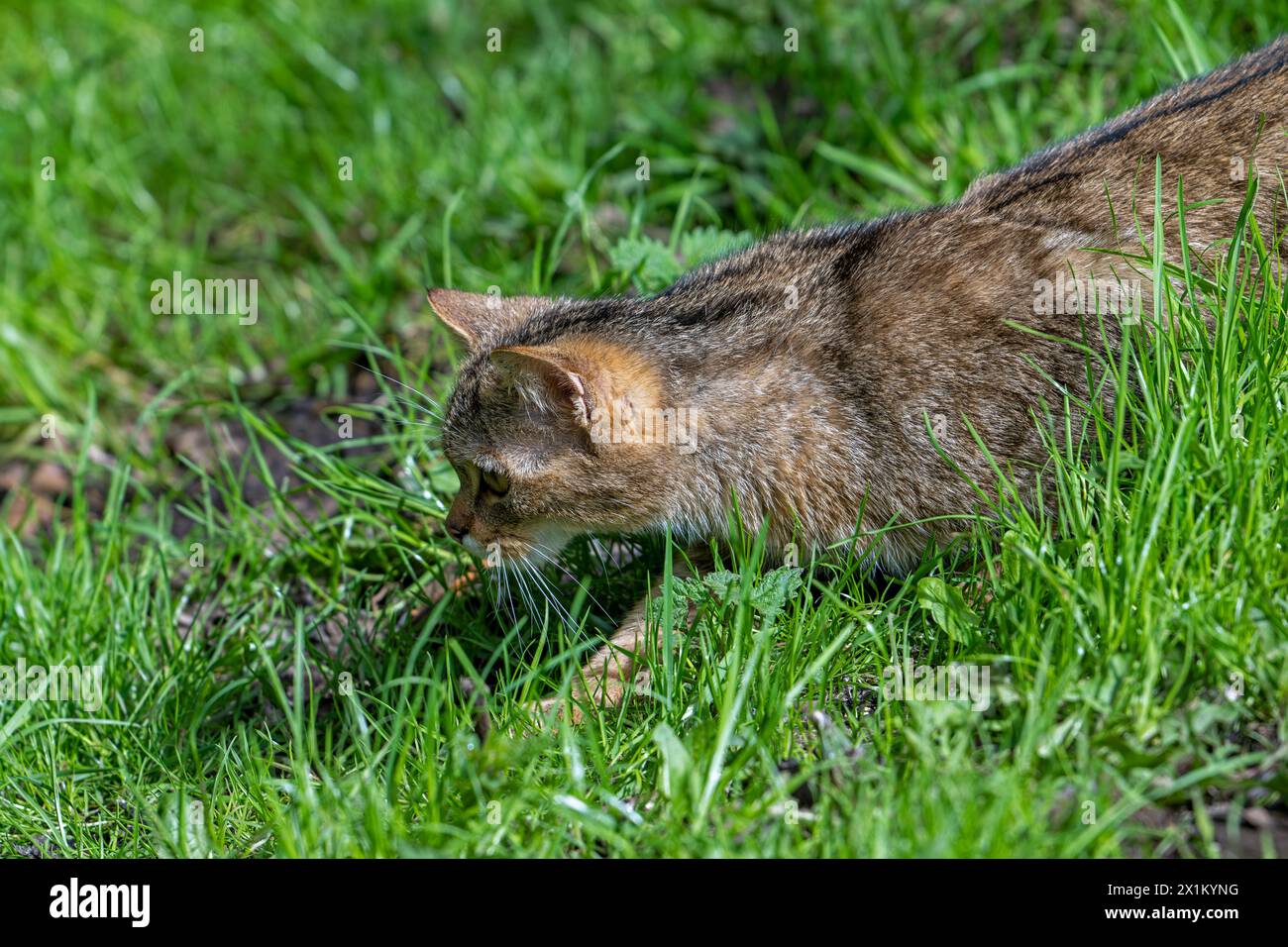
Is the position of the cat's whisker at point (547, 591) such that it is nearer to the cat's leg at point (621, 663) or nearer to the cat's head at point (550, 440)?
the cat's head at point (550, 440)

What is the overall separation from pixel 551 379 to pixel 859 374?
870 mm

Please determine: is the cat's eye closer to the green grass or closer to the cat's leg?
the green grass

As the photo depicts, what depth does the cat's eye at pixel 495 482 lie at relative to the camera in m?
3.96

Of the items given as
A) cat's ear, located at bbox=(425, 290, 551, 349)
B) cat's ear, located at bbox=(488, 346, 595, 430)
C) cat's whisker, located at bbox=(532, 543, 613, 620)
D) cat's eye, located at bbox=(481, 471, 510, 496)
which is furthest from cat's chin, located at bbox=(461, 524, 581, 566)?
cat's ear, located at bbox=(425, 290, 551, 349)

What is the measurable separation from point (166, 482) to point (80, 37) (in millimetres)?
3742

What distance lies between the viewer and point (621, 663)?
3865 millimetres

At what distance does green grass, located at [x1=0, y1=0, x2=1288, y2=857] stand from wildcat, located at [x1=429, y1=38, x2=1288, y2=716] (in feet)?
0.61

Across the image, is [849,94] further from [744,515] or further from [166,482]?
[166,482]

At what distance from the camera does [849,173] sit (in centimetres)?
604

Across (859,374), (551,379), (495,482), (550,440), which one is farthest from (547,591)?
(859,374)

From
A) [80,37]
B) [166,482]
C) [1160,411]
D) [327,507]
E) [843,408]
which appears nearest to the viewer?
[1160,411]

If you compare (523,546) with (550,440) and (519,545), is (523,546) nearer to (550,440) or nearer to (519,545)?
(519,545)

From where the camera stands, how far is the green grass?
304 cm

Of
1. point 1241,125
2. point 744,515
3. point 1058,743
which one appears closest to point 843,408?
point 744,515
